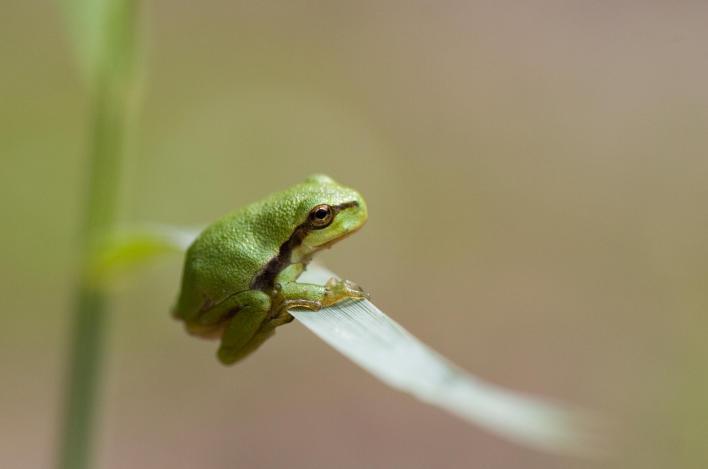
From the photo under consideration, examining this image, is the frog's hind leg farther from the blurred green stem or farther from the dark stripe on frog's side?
the blurred green stem

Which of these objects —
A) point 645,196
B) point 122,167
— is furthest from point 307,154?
point 122,167

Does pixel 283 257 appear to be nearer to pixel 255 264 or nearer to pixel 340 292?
pixel 255 264

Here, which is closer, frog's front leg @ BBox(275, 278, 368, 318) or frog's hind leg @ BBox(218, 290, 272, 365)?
frog's front leg @ BBox(275, 278, 368, 318)

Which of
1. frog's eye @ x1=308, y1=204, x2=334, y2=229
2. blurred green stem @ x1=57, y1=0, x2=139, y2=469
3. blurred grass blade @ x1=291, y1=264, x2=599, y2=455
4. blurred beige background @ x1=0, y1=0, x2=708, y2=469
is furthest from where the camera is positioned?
blurred beige background @ x1=0, y1=0, x2=708, y2=469

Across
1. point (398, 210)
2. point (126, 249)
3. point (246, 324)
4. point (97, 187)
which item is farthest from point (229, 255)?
point (398, 210)

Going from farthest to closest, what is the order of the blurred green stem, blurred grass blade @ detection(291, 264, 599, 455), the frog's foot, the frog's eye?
the frog's eye
the blurred green stem
the frog's foot
blurred grass blade @ detection(291, 264, 599, 455)

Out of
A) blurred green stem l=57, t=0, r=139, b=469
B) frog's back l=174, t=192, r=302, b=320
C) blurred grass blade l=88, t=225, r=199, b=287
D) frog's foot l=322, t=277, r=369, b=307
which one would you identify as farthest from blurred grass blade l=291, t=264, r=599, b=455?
blurred green stem l=57, t=0, r=139, b=469

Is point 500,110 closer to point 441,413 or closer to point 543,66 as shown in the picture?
point 543,66

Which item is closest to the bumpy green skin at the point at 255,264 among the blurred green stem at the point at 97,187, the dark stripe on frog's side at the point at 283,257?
the dark stripe on frog's side at the point at 283,257

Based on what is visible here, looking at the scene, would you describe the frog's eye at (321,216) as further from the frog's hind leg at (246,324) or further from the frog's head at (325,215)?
the frog's hind leg at (246,324)
